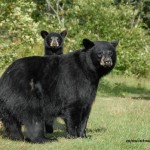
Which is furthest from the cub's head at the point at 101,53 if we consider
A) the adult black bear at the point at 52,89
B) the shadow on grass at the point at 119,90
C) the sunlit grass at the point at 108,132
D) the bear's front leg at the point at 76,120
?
the shadow on grass at the point at 119,90

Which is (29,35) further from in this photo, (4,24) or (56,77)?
(56,77)

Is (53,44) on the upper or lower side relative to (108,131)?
upper

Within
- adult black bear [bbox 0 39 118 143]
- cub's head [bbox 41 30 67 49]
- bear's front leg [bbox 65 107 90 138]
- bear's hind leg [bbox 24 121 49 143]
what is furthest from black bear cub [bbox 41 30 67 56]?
bear's hind leg [bbox 24 121 49 143]

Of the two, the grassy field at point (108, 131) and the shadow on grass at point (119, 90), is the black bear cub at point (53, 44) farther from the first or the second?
the shadow on grass at point (119, 90)

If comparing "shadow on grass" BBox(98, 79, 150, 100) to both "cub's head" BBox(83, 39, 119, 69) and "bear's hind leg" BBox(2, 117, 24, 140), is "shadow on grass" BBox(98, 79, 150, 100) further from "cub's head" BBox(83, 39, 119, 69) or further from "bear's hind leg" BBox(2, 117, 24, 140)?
"bear's hind leg" BBox(2, 117, 24, 140)

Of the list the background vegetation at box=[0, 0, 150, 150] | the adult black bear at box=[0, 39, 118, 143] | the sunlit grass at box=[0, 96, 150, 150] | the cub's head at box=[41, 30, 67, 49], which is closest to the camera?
the sunlit grass at box=[0, 96, 150, 150]

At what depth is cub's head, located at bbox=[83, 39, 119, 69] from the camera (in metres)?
8.91

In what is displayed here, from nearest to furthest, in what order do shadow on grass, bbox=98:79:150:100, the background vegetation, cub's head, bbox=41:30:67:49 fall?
1. the background vegetation
2. cub's head, bbox=41:30:67:49
3. shadow on grass, bbox=98:79:150:100

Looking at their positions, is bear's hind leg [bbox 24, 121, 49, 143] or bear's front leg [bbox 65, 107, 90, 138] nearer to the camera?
bear's hind leg [bbox 24, 121, 49, 143]

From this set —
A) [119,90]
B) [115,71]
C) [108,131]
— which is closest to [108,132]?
[108,131]

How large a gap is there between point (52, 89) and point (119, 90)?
13.9m

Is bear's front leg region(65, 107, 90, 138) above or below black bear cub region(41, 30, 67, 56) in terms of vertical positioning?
below

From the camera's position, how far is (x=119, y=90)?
2253 cm

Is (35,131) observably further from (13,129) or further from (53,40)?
(53,40)
